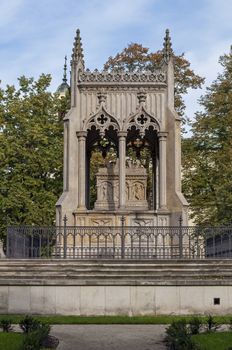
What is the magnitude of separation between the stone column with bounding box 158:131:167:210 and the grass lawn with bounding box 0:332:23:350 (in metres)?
13.0

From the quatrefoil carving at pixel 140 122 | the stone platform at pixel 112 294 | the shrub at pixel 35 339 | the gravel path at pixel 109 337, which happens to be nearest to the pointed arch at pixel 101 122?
the quatrefoil carving at pixel 140 122

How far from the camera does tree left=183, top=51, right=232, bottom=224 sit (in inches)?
1495

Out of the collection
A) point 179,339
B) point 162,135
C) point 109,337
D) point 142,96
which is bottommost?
point 109,337

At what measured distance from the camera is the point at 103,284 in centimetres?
1788

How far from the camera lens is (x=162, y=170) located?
24859 mm

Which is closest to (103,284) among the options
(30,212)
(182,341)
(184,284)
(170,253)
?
(184,284)

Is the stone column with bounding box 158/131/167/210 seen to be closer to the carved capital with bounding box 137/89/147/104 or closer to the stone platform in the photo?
the carved capital with bounding box 137/89/147/104

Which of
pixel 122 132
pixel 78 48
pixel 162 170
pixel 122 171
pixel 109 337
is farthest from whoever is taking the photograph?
pixel 78 48

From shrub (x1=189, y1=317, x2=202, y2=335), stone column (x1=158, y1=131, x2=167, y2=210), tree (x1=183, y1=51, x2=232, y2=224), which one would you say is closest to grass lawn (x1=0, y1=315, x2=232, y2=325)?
shrub (x1=189, y1=317, x2=202, y2=335)

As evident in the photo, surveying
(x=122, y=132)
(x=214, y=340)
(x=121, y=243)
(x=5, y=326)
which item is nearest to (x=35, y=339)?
(x=5, y=326)

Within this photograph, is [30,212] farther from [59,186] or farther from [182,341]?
[182,341]

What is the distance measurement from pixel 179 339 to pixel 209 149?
98.2ft

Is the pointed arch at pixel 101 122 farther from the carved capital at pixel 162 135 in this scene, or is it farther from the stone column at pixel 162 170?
the stone column at pixel 162 170

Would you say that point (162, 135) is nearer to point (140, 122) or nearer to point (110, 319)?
point (140, 122)
